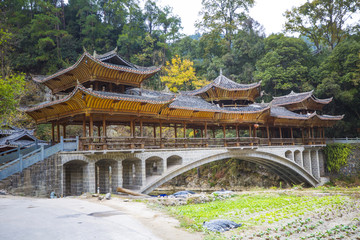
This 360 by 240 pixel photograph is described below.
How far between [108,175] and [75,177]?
2253mm

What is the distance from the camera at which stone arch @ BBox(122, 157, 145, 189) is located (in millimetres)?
20609

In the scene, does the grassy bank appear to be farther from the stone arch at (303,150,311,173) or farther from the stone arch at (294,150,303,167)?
the stone arch at (303,150,311,173)

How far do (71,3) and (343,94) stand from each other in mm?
48560

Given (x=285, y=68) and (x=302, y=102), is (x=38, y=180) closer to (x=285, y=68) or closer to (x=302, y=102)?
(x=302, y=102)

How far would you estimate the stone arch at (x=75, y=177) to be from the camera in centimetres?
1820

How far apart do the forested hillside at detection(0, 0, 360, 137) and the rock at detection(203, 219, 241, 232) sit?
118 ft

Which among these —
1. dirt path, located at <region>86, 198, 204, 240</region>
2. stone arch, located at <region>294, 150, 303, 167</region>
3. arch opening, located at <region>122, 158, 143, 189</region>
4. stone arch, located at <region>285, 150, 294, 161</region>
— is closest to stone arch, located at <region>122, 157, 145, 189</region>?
arch opening, located at <region>122, 158, 143, 189</region>

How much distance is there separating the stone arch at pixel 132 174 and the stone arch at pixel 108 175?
4.43 ft

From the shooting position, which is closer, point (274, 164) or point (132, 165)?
point (132, 165)

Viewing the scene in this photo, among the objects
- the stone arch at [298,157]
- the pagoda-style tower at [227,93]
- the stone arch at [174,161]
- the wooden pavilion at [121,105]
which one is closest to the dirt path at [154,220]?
the wooden pavilion at [121,105]

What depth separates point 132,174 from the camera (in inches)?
843

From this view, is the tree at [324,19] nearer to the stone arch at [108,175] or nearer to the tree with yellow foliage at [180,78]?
the tree with yellow foliage at [180,78]

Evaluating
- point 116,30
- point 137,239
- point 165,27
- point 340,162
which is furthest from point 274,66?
point 137,239

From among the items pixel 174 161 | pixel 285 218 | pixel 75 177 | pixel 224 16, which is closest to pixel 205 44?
pixel 224 16
